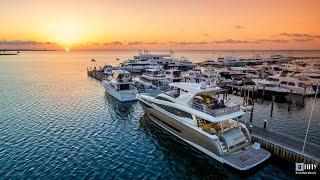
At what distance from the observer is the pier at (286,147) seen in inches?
814

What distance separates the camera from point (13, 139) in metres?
26.5

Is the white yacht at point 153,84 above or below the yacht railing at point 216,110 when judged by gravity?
below

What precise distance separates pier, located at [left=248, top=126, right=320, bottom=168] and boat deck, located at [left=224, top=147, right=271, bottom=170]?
125 cm

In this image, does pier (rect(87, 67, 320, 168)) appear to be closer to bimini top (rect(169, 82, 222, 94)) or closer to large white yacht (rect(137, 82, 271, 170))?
large white yacht (rect(137, 82, 271, 170))

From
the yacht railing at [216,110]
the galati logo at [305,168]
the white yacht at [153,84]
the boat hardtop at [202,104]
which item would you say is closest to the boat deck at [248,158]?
the galati logo at [305,168]

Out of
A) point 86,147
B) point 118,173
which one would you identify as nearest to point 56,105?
point 86,147

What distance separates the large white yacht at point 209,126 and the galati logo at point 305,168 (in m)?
2.24

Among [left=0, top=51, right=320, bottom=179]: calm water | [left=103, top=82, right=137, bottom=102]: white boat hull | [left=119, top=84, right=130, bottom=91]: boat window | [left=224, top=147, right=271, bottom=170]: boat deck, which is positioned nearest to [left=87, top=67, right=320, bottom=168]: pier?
[left=0, top=51, right=320, bottom=179]: calm water

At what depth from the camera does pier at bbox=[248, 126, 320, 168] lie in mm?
20688

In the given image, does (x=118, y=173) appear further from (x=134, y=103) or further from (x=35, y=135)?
(x=134, y=103)

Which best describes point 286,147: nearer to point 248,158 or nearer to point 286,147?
point 286,147

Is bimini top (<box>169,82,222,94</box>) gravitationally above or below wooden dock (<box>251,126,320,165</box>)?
above

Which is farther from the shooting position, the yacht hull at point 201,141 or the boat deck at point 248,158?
the yacht hull at point 201,141

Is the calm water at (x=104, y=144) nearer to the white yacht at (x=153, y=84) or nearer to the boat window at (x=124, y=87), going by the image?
the boat window at (x=124, y=87)
